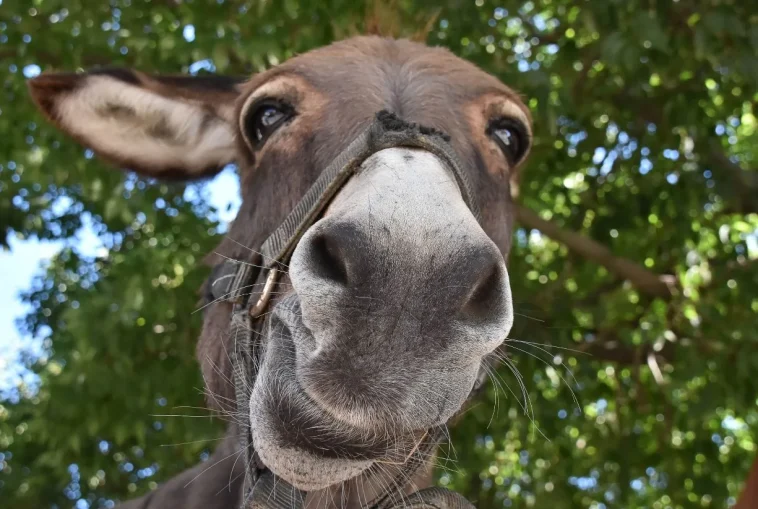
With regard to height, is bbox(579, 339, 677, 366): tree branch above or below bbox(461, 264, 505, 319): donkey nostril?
below

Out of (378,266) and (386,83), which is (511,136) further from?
(378,266)

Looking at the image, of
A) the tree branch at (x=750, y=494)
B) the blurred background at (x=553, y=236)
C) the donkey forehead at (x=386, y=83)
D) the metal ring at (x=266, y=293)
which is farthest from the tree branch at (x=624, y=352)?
the metal ring at (x=266, y=293)

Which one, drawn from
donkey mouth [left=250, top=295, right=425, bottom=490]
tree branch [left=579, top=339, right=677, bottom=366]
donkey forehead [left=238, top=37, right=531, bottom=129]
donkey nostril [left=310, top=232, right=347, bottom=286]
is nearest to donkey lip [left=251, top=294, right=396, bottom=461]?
donkey mouth [left=250, top=295, right=425, bottom=490]

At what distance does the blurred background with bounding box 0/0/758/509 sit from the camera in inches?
135

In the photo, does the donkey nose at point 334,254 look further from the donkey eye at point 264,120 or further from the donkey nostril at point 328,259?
the donkey eye at point 264,120

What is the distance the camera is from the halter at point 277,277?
4.96 feet

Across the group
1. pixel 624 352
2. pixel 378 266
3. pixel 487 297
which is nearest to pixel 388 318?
pixel 378 266

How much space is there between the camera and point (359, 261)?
120 cm

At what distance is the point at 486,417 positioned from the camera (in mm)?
4082

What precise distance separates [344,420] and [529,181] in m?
3.40

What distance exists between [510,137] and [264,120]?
30.0 inches

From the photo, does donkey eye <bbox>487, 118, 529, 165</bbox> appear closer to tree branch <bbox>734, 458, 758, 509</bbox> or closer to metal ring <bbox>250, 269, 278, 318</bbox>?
metal ring <bbox>250, 269, 278, 318</bbox>

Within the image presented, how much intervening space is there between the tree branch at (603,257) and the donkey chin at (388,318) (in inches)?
118

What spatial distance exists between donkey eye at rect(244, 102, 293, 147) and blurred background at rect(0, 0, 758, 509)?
3.77 ft
